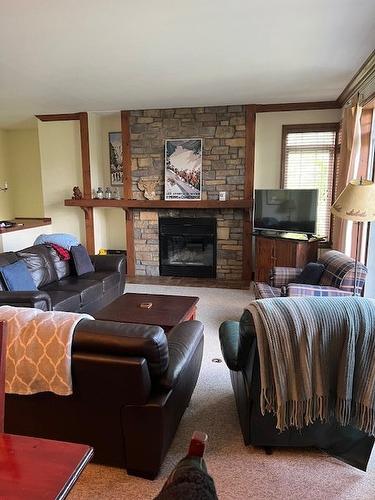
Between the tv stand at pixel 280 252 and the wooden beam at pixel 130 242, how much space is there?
217cm

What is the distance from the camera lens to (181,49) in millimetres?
3305

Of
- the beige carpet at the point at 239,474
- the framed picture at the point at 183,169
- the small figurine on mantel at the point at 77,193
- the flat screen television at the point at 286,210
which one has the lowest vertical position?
the beige carpet at the point at 239,474

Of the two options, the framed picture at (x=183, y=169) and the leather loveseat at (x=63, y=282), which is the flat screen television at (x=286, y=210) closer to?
the framed picture at (x=183, y=169)

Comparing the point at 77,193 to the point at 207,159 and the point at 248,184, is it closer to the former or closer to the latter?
the point at 207,159

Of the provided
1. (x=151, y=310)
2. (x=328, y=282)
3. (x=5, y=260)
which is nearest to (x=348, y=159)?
(x=328, y=282)

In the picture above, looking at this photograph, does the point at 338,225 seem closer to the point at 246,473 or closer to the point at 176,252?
the point at 176,252

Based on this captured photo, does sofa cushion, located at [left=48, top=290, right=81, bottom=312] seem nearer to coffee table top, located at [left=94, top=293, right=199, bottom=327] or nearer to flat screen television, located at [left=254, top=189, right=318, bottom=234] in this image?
coffee table top, located at [left=94, top=293, right=199, bottom=327]

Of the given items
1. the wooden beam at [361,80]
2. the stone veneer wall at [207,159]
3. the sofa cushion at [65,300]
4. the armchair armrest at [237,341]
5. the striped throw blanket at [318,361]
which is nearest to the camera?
the striped throw blanket at [318,361]

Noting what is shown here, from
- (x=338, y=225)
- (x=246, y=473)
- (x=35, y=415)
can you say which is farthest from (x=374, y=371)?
(x=338, y=225)

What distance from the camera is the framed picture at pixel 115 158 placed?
6180mm

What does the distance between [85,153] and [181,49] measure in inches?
126

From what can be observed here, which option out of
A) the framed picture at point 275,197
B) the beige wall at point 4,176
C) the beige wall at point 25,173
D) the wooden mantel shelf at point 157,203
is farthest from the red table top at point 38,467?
the beige wall at point 4,176

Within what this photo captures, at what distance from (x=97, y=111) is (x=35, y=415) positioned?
5204mm

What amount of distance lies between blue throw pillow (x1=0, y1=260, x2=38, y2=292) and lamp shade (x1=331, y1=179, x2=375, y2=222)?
9.59 feet
